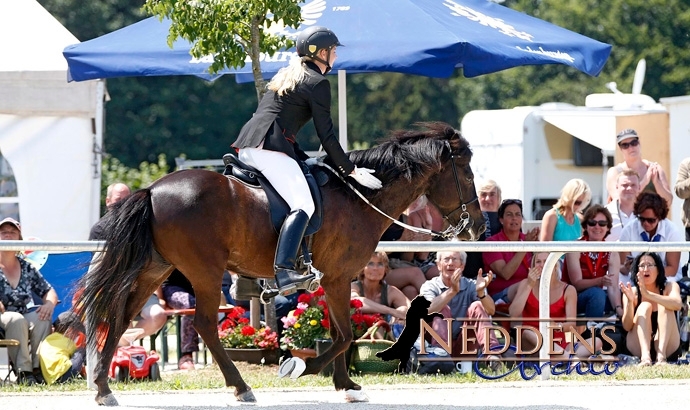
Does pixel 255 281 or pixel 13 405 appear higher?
pixel 255 281

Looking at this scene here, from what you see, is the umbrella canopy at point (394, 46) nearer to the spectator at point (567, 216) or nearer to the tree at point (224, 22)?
the tree at point (224, 22)

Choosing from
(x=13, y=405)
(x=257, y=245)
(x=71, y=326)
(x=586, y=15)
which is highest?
(x=586, y=15)

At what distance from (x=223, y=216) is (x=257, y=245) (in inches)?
12.9

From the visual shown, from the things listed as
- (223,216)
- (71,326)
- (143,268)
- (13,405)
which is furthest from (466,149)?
(13,405)

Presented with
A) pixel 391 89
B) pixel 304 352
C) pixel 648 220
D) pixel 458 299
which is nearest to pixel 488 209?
pixel 648 220

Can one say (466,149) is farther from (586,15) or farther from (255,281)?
(586,15)

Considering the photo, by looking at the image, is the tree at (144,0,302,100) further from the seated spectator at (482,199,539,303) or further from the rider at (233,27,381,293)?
the seated spectator at (482,199,539,303)

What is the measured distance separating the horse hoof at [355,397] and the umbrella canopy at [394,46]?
2772 millimetres

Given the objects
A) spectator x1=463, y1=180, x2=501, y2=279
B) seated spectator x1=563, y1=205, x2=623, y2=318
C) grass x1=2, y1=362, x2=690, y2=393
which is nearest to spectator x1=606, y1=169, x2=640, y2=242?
seated spectator x1=563, y1=205, x2=623, y2=318

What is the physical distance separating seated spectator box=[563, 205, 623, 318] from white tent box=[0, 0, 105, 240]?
5.27 m

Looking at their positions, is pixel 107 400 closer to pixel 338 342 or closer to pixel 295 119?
pixel 338 342

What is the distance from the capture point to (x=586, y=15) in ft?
172

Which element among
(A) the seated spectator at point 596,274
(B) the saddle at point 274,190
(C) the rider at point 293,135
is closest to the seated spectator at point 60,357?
(B) the saddle at point 274,190

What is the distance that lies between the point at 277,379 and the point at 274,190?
6.22 feet
